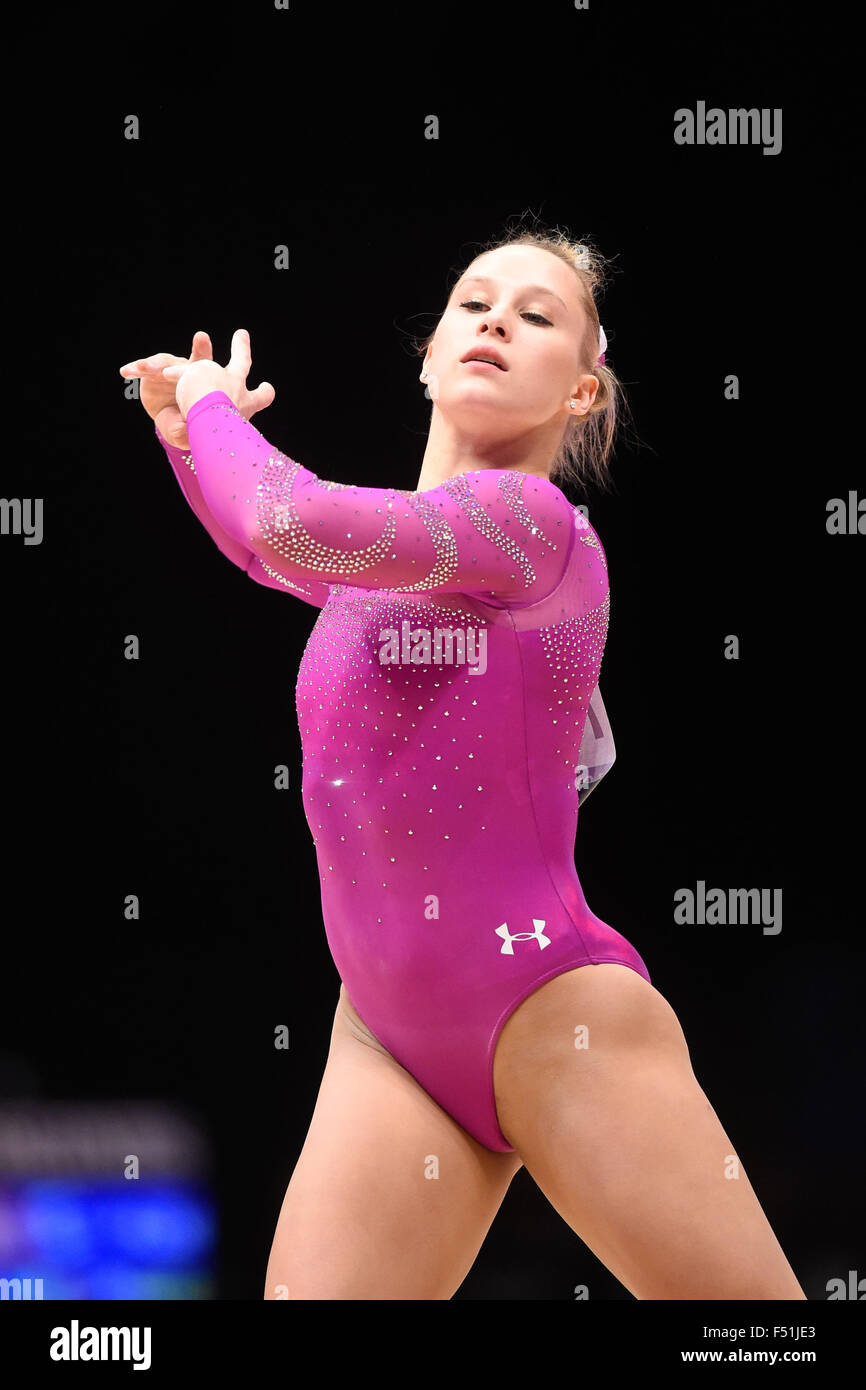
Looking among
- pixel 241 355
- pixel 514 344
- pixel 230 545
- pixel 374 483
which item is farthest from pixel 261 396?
pixel 374 483

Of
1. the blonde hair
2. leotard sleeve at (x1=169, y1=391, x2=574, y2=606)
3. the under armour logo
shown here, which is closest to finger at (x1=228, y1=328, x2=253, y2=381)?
leotard sleeve at (x1=169, y1=391, x2=574, y2=606)

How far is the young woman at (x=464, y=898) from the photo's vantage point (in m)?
1.59

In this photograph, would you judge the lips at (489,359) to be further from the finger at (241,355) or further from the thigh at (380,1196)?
the thigh at (380,1196)

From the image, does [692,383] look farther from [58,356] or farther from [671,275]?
[58,356]

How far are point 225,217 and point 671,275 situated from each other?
0.82 m

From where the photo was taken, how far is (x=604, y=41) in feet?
9.46

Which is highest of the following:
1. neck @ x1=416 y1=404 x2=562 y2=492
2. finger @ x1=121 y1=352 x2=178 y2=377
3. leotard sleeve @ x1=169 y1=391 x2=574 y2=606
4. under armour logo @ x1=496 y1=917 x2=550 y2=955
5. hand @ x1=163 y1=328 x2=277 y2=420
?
finger @ x1=121 y1=352 x2=178 y2=377

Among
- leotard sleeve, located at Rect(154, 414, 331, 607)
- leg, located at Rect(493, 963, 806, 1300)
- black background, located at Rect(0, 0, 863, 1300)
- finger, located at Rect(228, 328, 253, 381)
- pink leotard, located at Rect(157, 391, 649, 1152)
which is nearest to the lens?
leg, located at Rect(493, 963, 806, 1300)

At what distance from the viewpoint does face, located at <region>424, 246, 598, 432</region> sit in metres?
1.86

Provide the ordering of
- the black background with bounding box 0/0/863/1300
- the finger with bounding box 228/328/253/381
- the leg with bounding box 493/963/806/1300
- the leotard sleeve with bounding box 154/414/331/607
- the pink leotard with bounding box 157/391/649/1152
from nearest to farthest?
the leg with bounding box 493/963/806/1300 → the pink leotard with bounding box 157/391/649/1152 → the finger with bounding box 228/328/253/381 → the leotard sleeve with bounding box 154/414/331/607 → the black background with bounding box 0/0/863/1300

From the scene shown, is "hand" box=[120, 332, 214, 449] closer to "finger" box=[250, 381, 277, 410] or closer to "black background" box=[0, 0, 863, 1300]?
"finger" box=[250, 381, 277, 410]

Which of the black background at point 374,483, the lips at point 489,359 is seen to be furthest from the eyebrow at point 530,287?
the black background at point 374,483

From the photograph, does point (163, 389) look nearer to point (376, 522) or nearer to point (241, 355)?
point (241, 355)

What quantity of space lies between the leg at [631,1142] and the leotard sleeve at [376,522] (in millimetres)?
438
